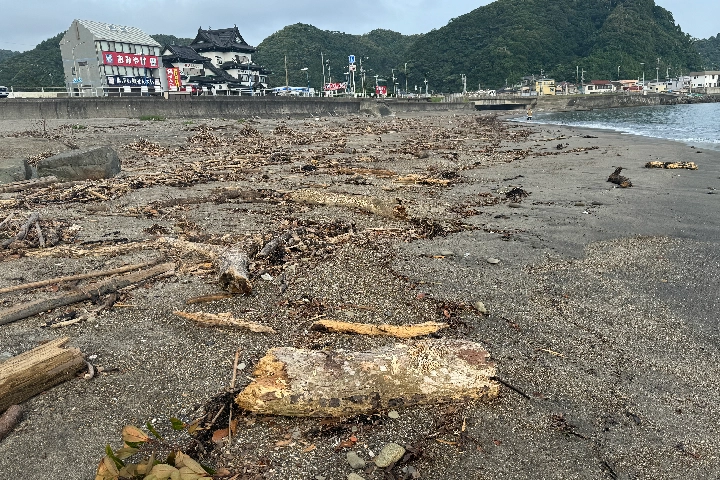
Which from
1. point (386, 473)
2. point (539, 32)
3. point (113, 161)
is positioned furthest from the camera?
point (539, 32)

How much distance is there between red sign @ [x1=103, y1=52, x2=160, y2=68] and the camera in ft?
235

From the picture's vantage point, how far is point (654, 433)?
3.26m

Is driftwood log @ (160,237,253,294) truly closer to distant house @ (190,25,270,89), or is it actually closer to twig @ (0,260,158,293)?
twig @ (0,260,158,293)

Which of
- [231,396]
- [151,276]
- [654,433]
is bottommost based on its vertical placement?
[654,433]

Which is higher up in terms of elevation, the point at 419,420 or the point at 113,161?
the point at 113,161

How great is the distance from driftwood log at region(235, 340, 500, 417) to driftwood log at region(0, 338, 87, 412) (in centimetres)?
157

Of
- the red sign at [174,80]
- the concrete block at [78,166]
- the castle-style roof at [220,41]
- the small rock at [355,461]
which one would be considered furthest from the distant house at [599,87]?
the small rock at [355,461]

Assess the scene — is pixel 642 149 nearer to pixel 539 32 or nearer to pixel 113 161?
pixel 113 161

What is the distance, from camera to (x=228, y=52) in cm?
9012

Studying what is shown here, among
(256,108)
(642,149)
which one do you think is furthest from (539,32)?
(642,149)

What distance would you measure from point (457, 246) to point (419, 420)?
4.41 m

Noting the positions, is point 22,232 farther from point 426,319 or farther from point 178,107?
point 178,107

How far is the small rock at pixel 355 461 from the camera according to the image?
293 centimetres

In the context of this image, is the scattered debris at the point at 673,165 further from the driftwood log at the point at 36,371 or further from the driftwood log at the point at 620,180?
the driftwood log at the point at 36,371
